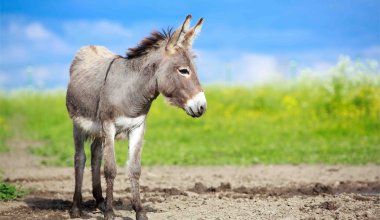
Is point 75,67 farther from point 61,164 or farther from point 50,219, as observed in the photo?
point 61,164

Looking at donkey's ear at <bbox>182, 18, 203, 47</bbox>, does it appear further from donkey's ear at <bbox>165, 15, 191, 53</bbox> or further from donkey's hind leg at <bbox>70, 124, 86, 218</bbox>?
donkey's hind leg at <bbox>70, 124, 86, 218</bbox>

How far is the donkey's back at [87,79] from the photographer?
27.7ft

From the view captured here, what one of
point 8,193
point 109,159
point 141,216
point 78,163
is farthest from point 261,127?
point 109,159

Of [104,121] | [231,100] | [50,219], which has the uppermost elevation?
[231,100]

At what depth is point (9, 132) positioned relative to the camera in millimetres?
23109

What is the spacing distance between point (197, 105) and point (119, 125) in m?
1.22

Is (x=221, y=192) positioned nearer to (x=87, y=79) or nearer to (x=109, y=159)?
(x=109, y=159)

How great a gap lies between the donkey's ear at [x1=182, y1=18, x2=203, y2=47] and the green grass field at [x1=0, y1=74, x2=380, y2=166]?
730 cm

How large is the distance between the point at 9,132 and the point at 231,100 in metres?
9.46

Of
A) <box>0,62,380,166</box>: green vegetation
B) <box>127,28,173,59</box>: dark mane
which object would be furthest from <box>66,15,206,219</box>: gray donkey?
<box>0,62,380,166</box>: green vegetation

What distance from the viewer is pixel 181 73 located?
7609mm

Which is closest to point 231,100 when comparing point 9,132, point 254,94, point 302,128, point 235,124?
point 254,94

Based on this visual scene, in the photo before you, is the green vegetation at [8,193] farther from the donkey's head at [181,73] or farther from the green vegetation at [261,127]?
the green vegetation at [261,127]

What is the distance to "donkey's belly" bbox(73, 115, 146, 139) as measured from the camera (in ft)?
26.0
